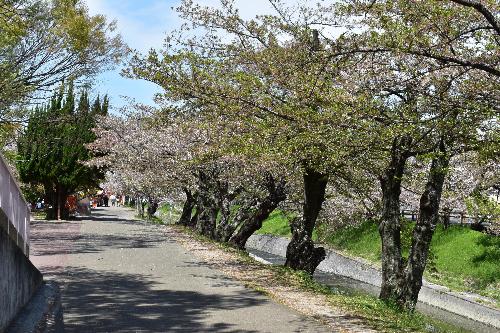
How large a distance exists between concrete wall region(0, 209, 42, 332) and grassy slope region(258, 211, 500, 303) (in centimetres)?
1050

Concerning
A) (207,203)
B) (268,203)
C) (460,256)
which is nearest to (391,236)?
(268,203)

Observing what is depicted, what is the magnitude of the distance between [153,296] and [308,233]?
792cm

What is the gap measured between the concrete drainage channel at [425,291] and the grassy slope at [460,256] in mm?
970

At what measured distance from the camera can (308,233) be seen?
698 inches

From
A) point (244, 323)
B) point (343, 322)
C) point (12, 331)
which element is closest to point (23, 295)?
point (12, 331)

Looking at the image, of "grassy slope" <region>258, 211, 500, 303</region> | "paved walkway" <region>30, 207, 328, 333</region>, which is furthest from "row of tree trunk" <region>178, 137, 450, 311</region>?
"paved walkway" <region>30, 207, 328, 333</region>

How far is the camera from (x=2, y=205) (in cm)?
726

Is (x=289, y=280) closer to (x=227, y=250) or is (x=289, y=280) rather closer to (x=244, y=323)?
(x=244, y=323)

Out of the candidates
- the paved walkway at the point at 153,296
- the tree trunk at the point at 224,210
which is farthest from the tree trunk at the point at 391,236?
→ the tree trunk at the point at 224,210

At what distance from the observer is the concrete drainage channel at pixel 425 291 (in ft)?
57.6

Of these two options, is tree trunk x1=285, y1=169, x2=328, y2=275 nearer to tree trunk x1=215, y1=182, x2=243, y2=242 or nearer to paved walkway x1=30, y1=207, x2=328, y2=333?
paved walkway x1=30, y1=207, x2=328, y2=333

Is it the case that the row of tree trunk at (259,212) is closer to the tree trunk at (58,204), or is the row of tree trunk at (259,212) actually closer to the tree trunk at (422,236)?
the tree trunk at (422,236)

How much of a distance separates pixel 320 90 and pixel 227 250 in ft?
33.3

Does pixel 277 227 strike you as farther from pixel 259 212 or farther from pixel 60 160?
pixel 259 212
